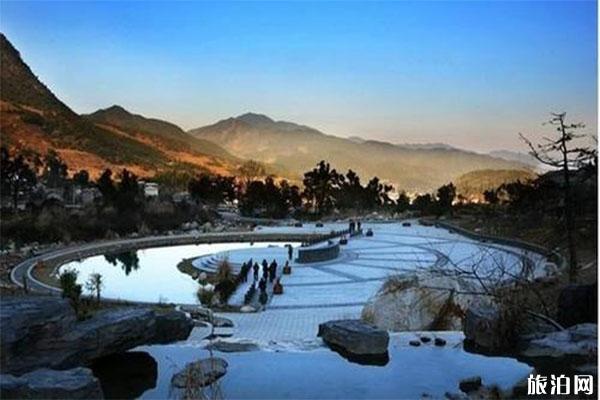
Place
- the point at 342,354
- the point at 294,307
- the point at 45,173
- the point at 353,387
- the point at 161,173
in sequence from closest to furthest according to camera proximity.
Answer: the point at 353,387 → the point at 342,354 → the point at 294,307 → the point at 45,173 → the point at 161,173

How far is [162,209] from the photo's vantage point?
32.4m

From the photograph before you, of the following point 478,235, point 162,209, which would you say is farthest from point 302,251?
point 162,209

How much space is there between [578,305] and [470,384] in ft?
6.03

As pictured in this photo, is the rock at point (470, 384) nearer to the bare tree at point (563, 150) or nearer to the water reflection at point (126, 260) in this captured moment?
the bare tree at point (563, 150)

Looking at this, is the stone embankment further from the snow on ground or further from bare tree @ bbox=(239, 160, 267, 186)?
bare tree @ bbox=(239, 160, 267, 186)

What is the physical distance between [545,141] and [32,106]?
50.4 metres

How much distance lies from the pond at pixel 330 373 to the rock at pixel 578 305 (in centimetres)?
117

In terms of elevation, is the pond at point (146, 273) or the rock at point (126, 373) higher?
the rock at point (126, 373)

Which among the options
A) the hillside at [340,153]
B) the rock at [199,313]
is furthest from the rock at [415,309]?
the hillside at [340,153]

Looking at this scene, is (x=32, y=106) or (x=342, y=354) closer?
(x=342, y=354)

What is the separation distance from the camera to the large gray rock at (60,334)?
14.7 ft

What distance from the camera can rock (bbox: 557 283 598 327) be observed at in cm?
581

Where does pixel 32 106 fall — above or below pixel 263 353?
above

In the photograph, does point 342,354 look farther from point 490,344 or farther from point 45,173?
point 45,173
